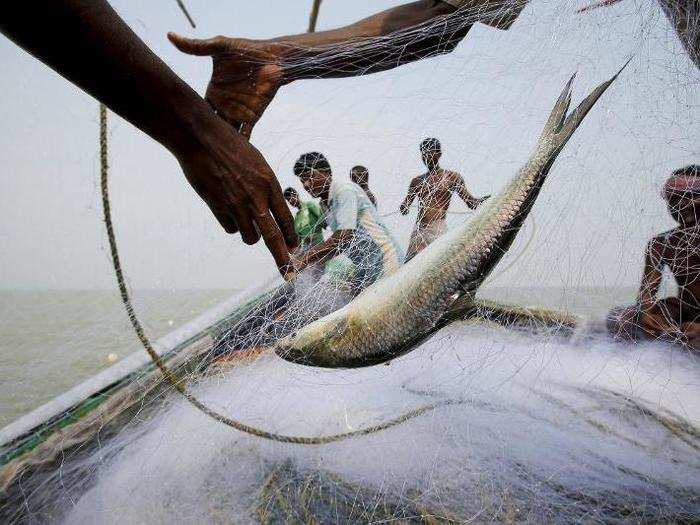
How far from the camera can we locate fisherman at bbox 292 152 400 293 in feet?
8.63

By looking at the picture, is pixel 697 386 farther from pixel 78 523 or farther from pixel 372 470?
pixel 78 523

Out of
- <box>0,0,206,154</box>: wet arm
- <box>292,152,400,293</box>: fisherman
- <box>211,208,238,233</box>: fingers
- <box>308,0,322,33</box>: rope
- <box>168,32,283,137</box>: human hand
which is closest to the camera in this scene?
<box>0,0,206,154</box>: wet arm

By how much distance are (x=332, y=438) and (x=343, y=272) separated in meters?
1.02

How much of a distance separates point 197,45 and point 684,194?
278 centimetres

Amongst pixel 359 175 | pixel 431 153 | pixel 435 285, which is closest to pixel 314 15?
pixel 359 175

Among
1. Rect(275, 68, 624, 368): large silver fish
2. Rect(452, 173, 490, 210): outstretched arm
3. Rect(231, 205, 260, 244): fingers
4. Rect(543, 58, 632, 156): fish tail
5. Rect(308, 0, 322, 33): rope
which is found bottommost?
Rect(275, 68, 624, 368): large silver fish

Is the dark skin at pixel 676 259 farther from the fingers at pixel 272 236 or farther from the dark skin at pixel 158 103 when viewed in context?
the dark skin at pixel 158 103

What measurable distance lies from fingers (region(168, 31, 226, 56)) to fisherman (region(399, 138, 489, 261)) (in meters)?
1.24

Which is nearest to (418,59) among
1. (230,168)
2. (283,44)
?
(283,44)

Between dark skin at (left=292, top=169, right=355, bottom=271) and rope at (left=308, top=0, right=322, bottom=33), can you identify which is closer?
dark skin at (left=292, top=169, right=355, bottom=271)

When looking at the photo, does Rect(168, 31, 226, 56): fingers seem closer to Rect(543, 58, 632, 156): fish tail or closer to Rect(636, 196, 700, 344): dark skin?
Rect(543, 58, 632, 156): fish tail

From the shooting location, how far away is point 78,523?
224 centimetres

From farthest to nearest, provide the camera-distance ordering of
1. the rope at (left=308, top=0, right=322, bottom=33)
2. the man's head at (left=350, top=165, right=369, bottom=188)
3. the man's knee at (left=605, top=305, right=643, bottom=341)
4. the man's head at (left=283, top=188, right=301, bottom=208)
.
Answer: the rope at (left=308, top=0, right=322, bottom=33), the man's head at (left=283, top=188, right=301, bottom=208), the man's knee at (left=605, top=305, right=643, bottom=341), the man's head at (left=350, top=165, right=369, bottom=188)

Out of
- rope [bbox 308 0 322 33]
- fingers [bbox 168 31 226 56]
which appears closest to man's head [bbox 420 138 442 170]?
fingers [bbox 168 31 226 56]
